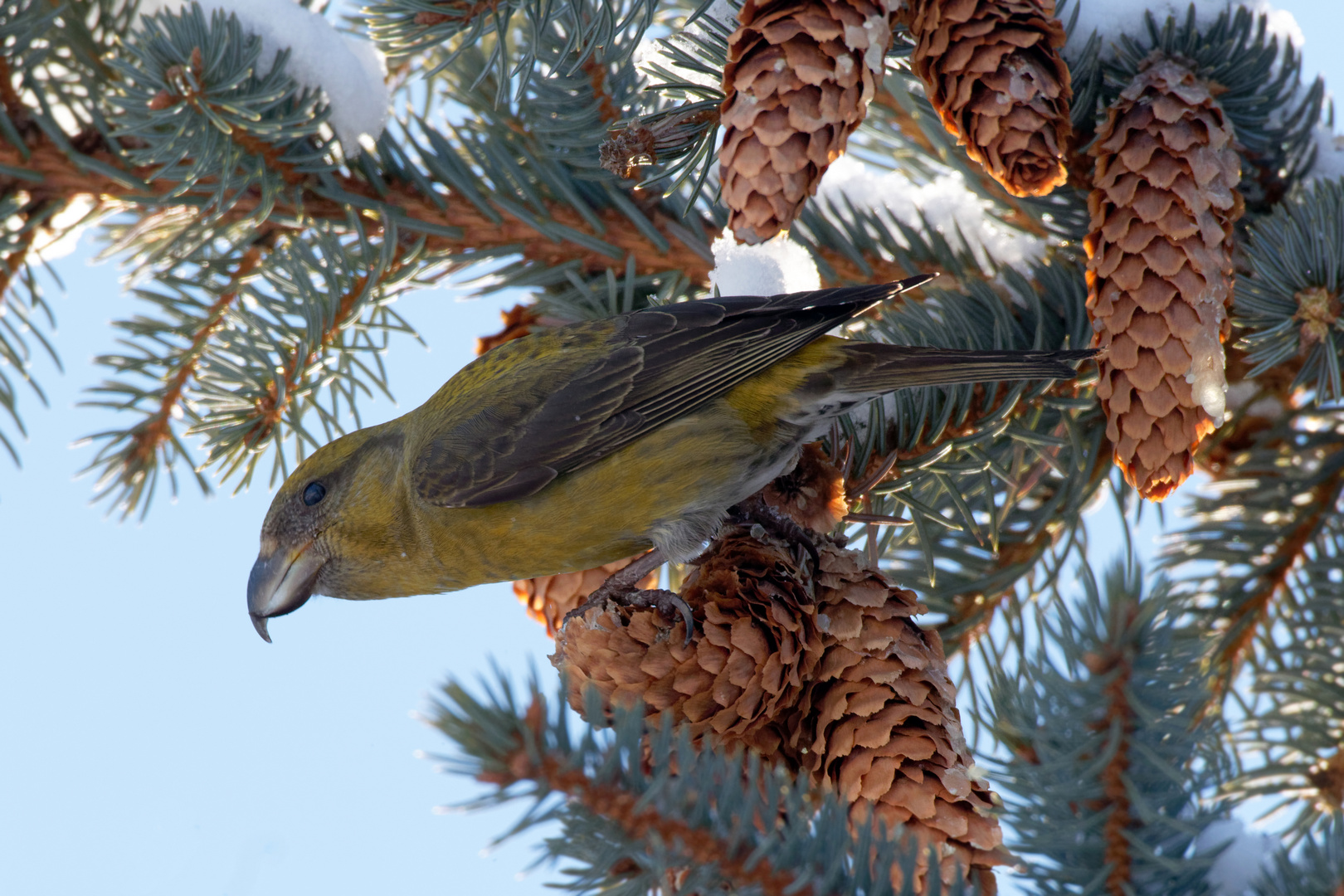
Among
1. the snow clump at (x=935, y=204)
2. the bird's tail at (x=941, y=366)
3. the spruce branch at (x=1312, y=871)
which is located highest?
the snow clump at (x=935, y=204)

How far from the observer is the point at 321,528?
277cm

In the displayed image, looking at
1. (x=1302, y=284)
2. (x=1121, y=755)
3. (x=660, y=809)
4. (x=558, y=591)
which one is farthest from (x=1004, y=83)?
(x=558, y=591)

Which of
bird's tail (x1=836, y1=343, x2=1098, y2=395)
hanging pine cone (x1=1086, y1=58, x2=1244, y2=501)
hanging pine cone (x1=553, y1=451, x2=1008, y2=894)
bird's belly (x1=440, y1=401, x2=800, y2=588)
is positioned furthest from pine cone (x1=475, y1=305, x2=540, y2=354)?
hanging pine cone (x1=1086, y1=58, x2=1244, y2=501)

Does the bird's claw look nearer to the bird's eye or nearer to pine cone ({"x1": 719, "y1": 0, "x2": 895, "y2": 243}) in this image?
pine cone ({"x1": 719, "y1": 0, "x2": 895, "y2": 243})

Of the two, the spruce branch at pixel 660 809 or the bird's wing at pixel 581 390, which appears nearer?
the spruce branch at pixel 660 809

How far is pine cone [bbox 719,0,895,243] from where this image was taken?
1.62 meters

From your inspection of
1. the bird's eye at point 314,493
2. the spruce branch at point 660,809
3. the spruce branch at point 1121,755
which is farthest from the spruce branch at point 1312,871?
the bird's eye at point 314,493

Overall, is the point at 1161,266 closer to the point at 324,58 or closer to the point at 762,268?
the point at 762,268

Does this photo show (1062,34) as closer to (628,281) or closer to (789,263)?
(789,263)

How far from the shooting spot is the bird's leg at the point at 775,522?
77.4 inches

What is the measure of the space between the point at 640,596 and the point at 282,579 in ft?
3.75

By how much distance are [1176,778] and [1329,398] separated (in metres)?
0.99

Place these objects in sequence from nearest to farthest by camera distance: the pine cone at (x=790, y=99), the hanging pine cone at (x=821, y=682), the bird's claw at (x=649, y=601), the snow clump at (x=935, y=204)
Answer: the hanging pine cone at (x=821, y=682) < the pine cone at (x=790, y=99) < the bird's claw at (x=649, y=601) < the snow clump at (x=935, y=204)

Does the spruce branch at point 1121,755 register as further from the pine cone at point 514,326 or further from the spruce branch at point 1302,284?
the pine cone at point 514,326
